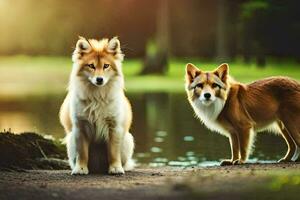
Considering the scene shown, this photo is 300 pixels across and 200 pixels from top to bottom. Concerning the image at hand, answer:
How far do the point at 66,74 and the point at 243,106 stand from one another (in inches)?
1279

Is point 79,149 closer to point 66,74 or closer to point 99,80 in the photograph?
point 99,80

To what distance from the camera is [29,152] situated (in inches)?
429

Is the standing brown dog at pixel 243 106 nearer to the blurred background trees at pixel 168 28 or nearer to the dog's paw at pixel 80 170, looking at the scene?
the dog's paw at pixel 80 170

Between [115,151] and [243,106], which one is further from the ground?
[243,106]

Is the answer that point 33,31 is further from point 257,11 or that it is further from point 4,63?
point 257,11

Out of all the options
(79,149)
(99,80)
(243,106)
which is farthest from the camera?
Answer: (243,106)

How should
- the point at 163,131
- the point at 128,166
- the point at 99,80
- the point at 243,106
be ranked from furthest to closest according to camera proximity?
the point at 163,131 → the point at 243,106 → the point at 128,166 → the point at 99,80

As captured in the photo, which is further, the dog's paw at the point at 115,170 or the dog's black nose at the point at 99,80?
the dog's paw at the point at 115,170

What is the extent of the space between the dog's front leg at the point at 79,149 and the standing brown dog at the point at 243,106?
158 cm

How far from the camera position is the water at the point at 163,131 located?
46.0 feet

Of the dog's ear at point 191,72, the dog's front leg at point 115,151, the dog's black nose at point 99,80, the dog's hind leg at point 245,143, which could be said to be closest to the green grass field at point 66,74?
the dog's hind leg at point 245,143

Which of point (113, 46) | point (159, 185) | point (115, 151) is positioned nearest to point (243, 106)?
point (115, 151)

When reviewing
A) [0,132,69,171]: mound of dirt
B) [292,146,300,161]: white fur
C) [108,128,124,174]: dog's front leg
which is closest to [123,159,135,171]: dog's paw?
[108,128,124,174]: dog's front leg

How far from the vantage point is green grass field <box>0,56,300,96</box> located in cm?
3180
